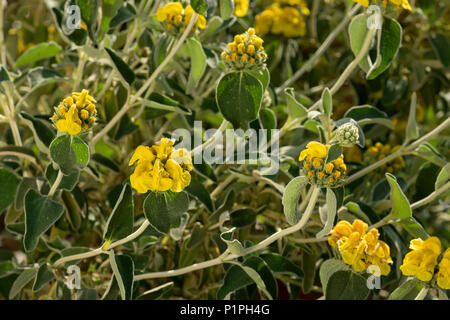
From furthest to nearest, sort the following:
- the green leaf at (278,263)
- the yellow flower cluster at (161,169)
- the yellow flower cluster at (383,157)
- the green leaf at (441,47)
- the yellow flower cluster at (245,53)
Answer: the green leaf at (441,47) → the yellow flower cluster at (383,157) → the green leaf at (278,263) → the yellow flower cluster at (245,53) → the yellow flower cluster at (161,169)

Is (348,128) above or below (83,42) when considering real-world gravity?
below

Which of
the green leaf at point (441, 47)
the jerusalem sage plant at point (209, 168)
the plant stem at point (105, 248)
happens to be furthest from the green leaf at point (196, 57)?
the green leaf at point (441, 47)

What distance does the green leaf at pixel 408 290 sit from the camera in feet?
2.41

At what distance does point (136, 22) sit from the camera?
90 centimetres

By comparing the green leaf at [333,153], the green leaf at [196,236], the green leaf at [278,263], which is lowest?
the green leaf at [278,263]

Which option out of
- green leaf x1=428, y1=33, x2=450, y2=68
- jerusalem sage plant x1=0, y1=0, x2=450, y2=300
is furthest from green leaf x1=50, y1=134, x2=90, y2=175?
green leaf x1=428, y1=33, x2=450, y2=68

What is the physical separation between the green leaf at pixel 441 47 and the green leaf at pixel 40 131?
710mm

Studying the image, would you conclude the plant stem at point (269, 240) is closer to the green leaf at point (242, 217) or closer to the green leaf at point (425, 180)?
the green leaf at point (242, 217)

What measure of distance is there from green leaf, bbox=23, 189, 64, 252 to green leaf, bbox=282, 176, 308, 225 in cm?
27

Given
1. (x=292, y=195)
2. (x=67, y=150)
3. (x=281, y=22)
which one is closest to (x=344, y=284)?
(x=292, y=195)

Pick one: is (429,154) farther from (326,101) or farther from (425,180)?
(326,101)
